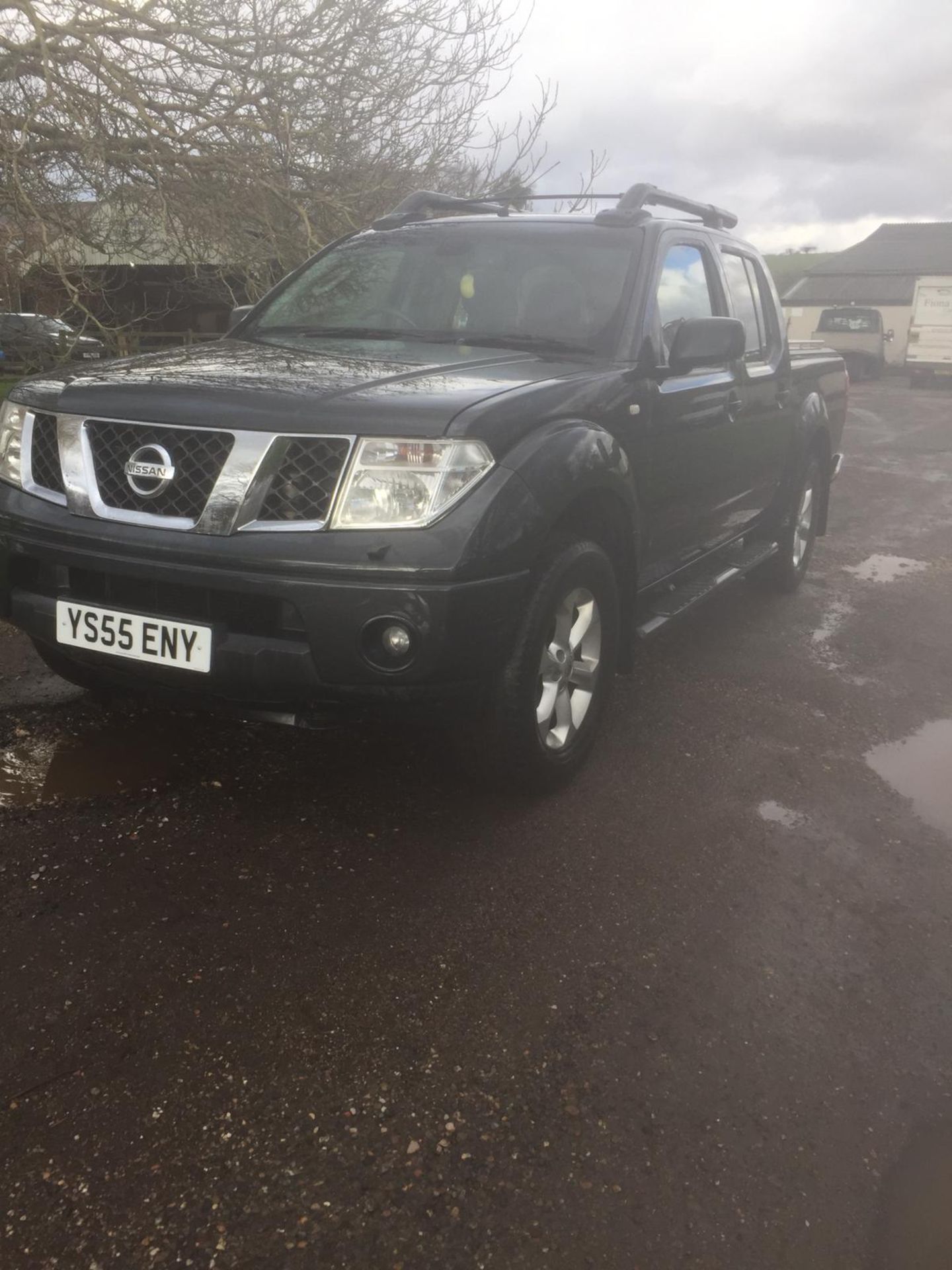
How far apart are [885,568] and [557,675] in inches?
175

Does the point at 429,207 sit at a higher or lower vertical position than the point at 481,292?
higher

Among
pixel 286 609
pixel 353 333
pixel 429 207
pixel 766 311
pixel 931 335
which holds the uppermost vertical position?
pixel 429 207

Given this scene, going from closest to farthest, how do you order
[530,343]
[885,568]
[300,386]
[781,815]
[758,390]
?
[300,386]
[781,815]
[530,343]
[758,390]
[885,568]

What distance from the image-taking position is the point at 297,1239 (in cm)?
173

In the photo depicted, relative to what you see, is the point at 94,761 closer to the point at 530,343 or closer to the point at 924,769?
the point at 530,343

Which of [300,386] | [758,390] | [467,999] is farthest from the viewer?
[758,390]

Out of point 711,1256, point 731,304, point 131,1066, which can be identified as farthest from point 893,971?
point 731,304

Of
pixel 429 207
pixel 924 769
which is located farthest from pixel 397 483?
pixel 429 207

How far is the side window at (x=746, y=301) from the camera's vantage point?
16.1 ft

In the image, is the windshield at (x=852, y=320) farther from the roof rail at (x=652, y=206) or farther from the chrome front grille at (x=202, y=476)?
the chrome front grille at (x=202, y=476)

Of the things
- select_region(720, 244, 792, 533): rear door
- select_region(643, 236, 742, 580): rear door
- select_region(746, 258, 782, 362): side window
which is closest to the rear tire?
select_region(720, 244, 792, 533): rear door

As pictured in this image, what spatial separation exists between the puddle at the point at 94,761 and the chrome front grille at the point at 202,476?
Result: 3.06 feet

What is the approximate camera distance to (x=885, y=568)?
694 centimetres

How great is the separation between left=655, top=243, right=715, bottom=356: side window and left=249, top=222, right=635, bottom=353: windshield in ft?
0.65
